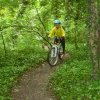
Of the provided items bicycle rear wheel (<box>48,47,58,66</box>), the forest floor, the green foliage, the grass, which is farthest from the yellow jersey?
the grass

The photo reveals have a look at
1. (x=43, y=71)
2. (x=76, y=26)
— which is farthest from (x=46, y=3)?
(x=43, y=71)

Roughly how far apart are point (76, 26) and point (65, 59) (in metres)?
4.27

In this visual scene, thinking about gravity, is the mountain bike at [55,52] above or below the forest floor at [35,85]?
above

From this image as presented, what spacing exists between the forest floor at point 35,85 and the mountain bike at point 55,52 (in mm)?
408

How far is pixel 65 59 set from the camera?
1842 cm

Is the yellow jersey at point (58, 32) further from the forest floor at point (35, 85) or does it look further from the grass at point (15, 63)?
the grass at point (15, 63)

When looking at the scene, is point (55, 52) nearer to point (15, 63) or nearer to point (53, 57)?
point (53, 57)

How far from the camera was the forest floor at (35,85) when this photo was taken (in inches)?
470

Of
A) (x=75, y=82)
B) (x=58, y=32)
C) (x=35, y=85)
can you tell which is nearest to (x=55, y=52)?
(x=58, y=32)

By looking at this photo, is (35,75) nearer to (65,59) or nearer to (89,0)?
(65,59)

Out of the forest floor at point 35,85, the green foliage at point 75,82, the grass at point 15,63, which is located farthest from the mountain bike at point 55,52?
the grass at point 15,63

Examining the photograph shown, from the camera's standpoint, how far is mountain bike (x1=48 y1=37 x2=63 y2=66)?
16531 mm

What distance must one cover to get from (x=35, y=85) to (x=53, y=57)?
12.0ft

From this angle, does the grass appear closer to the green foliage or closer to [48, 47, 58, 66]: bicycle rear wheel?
[48, 47, 58, 66]: bicycle rear wheel
